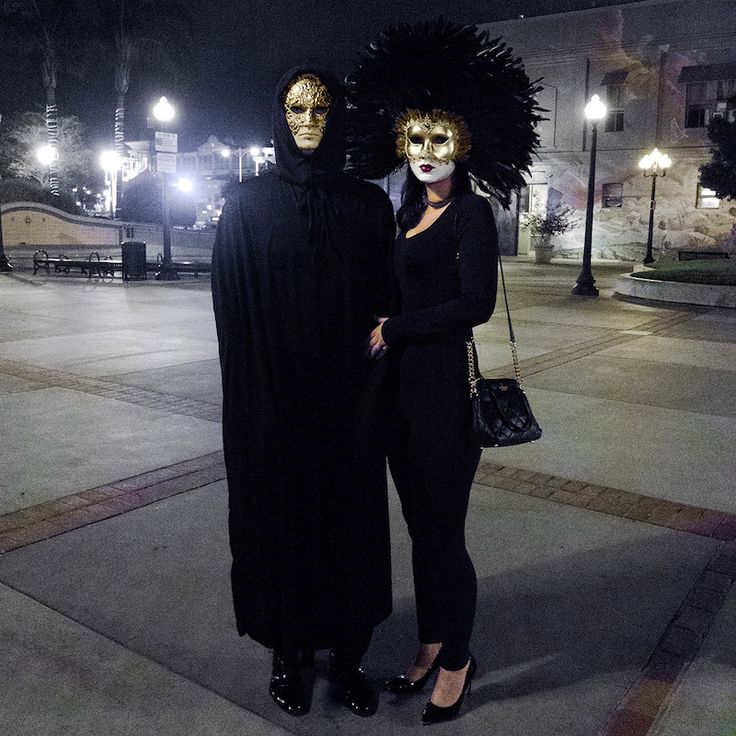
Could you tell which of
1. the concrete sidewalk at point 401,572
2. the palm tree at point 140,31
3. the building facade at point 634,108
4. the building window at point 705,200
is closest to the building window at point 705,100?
the building facade at point 634,108

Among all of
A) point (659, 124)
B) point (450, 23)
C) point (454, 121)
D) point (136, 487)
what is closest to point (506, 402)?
point (454, 121)

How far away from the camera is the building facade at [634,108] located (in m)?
32.7

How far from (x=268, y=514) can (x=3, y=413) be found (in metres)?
4.88

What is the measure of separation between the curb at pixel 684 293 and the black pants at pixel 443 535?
14.6 meters

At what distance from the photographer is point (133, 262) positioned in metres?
20.8

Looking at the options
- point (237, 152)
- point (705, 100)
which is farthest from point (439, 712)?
point (237, 152)

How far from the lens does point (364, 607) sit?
2822 mm

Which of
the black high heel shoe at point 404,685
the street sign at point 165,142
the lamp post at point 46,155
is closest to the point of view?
the black high heel shoe at point 404,685

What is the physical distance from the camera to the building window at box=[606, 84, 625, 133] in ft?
114

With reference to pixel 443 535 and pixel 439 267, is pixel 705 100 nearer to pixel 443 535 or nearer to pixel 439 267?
pixel 439 267

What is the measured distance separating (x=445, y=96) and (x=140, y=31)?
44.5 m

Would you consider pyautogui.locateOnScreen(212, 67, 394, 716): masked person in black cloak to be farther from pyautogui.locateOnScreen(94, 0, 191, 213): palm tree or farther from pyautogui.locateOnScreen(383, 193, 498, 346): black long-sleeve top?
pyautogui.locateOnScreen(94, 0, 191, 213): palm tree

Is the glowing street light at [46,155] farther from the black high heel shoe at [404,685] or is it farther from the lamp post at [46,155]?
the black high heel shoe at [404,685]

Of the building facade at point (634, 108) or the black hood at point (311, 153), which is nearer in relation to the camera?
the black hood at point (311, 153)
